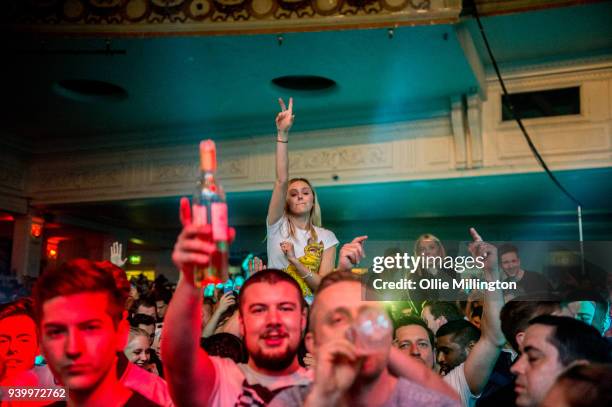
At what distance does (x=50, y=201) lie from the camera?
30.4 feet

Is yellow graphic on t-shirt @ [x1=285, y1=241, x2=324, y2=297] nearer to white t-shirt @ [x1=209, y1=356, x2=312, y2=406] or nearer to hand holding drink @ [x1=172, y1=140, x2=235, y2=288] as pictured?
white t-shirt @ [x1=209, y1=356, x2=312, y2=406]

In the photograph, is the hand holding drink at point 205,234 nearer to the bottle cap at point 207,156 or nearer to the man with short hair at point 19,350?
the bottle cap at point 207,156

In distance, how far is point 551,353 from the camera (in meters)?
2.01

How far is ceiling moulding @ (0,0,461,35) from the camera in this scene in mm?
5227

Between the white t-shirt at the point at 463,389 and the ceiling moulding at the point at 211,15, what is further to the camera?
the ceiling moulding at the point at 211,15

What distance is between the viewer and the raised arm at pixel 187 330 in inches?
58.9

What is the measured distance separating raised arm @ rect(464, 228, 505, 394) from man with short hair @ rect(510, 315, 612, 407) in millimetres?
431

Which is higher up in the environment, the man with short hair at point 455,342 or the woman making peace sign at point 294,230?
the woman making peace sign at point 294,230

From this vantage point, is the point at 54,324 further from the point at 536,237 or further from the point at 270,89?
the point at 536,237

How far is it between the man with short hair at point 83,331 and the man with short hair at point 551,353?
1.27 metres

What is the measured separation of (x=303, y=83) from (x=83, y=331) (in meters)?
5.65

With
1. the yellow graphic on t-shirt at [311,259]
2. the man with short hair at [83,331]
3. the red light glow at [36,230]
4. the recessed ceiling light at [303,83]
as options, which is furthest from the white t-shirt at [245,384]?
the red light glow at [36,230]

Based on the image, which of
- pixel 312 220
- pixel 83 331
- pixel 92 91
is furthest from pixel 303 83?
pixel 83 331

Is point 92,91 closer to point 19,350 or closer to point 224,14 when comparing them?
point 224,14
